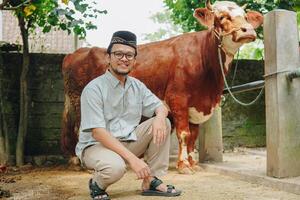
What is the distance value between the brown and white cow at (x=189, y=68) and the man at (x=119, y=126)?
4.33ft

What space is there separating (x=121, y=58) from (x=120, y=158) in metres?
0.71

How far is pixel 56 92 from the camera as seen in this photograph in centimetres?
602

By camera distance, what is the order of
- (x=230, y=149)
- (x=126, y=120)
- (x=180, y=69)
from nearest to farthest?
(x=126, y=120) → (x=180, y=69) → (x=230, y=149)

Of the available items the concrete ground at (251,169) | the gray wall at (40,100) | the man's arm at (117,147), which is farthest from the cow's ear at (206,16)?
the gray wall at (40,100)

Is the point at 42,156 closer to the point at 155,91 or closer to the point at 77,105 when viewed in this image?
the point at 77,105

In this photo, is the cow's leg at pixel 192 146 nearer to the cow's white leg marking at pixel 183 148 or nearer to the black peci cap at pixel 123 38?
the cow's white leg marking at pixel 183 148

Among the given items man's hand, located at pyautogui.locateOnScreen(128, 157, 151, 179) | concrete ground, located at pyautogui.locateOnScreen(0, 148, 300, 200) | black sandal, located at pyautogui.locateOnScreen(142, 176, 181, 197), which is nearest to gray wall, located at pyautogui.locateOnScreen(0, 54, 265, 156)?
concrete ground, located at pyautogui.locateOnScreen(0, 148, 300, 200)

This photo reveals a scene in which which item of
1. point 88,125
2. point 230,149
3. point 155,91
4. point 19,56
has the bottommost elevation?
point 230,149

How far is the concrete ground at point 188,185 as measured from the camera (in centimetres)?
322

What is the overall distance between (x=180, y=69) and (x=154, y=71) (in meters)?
0.35

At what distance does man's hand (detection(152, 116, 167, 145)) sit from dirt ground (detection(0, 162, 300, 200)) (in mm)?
426

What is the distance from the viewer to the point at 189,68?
15.4ft

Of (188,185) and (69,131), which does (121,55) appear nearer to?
(188,185)

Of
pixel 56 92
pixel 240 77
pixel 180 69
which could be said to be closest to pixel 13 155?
pixel 56 92
